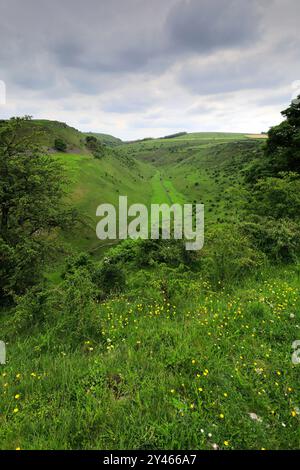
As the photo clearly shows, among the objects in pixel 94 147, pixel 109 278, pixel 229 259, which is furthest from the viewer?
pixel 94 147

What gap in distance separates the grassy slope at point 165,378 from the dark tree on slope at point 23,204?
783 cm

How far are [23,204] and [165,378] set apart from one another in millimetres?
13967

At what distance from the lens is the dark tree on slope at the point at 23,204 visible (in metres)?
13.7

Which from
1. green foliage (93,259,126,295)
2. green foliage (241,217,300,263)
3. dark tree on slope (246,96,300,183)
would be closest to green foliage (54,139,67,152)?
dark tree on slope (246,96,300,183)

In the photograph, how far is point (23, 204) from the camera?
49.2 ft

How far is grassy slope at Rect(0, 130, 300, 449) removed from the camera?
3.28 metres

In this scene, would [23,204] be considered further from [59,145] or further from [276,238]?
[59,145]

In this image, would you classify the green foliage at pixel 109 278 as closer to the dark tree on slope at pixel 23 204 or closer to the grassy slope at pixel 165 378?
the grassy slope at pixel 165 378

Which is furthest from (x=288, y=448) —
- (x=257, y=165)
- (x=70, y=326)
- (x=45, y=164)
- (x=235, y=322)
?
(x=257, y=165)

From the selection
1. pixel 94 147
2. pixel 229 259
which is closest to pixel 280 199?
pixel 229 259

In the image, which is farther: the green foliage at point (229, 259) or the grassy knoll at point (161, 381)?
the green foliage at point (229, 259)

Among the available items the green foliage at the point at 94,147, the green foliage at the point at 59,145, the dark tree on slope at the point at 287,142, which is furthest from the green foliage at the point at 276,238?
the green foliage at the point at 94,147

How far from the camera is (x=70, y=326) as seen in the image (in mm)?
5688
